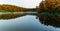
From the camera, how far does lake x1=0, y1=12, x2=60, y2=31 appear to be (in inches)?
44.1

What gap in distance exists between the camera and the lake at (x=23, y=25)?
1120mm

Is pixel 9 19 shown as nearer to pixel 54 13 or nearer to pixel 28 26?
pixel 28 26

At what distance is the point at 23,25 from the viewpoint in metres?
1.14

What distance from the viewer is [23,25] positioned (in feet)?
3.73

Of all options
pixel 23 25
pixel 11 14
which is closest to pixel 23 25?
pixel 23 25

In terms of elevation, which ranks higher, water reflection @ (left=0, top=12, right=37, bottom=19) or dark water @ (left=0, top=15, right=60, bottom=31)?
water reflection @ (left=0, top=12, right=37, bottom=19)

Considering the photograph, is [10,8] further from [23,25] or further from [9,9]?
[23,25]

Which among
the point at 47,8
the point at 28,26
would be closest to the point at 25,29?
the point at 28,26

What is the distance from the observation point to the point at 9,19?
1.12 metres

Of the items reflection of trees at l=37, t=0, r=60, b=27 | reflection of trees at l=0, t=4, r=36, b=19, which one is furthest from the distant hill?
reflection of trees at l=37, t=0, r=60, b=27

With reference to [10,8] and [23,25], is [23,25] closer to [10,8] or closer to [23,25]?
[23,25]

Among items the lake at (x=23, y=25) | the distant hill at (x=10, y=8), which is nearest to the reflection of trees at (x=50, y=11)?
the lake at (x=23, y=25)

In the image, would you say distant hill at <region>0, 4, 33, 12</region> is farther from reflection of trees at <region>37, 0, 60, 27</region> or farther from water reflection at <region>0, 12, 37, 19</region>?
reflection of trees at <region>37, 0, 60, 27</region>

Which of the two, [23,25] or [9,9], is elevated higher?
[9,9]
